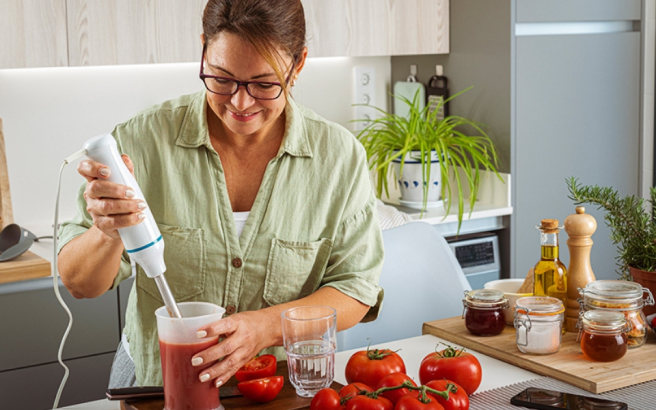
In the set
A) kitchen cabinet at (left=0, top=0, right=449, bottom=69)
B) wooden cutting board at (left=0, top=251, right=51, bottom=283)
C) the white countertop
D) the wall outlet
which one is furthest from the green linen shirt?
the wall outlet

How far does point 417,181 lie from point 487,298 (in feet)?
4.89

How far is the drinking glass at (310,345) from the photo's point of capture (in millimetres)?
1201

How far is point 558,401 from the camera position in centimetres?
119

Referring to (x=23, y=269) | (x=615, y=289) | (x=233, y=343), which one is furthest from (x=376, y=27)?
(x=233, y=343)

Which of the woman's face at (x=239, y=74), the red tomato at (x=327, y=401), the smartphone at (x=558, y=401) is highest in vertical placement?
the woman's face at (x=239, y=74)

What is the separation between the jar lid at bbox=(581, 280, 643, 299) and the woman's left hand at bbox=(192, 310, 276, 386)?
23.2 inches

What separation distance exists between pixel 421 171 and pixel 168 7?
1.10m

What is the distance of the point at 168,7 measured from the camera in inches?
103

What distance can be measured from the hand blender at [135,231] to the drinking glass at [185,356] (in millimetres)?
22

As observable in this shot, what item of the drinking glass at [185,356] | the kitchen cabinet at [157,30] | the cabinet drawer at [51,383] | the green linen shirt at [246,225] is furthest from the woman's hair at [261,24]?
the cabinet drawer at [51,383]

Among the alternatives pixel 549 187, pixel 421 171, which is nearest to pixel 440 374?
pixel 421 171

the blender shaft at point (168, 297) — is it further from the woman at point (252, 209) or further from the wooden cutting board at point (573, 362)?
the wooden cutting board at point (573, 362)

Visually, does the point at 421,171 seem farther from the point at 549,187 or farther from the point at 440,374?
the point at 440,374

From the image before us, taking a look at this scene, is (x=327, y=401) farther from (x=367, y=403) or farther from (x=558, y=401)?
(x=558, y=401)
